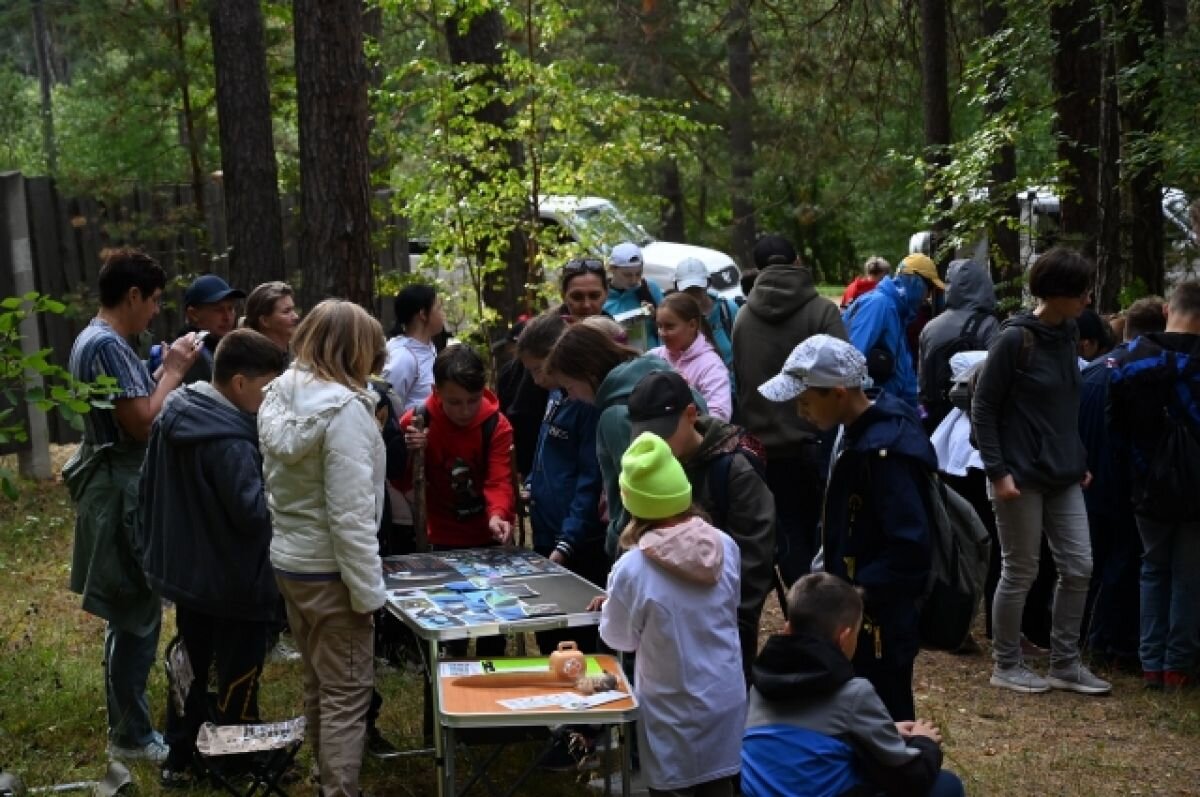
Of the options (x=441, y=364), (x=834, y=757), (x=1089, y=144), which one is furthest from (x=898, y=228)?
(x=834, y=757)

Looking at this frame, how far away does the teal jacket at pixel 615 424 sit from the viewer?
16.4 feet

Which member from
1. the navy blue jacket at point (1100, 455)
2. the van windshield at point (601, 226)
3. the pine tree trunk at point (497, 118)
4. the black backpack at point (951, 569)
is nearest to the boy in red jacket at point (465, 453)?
the black backpack at point (951, 569)

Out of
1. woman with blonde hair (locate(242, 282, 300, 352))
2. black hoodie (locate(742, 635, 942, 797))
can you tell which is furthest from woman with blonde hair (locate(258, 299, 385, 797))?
woman with blonde hair (locate(242, 282, 300, 352))

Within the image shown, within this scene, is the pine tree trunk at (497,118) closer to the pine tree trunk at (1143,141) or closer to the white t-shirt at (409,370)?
the white t-shirt at (409,370)

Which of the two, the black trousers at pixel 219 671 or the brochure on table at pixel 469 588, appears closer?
the brochure on table at pixel 469 588

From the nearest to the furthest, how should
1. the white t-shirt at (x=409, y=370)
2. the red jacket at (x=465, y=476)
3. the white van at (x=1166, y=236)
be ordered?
the red jacket at (x=465, y=476) → the white t-shirt at (x=409, y=370) → the white van at (x=1166, y=236)

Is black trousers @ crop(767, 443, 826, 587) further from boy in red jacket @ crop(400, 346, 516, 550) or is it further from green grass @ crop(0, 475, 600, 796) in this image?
green grass @ crop(0, 475, 600, 796)

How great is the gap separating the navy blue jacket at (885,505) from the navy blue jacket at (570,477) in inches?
50.8

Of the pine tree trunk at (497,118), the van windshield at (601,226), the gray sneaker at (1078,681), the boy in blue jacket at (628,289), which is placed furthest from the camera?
the van windshield at (601,226)

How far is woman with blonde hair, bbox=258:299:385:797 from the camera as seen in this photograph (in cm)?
466

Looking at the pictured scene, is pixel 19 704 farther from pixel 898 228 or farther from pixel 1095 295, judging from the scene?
pixel 898 228

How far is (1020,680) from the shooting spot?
6895 millimetres

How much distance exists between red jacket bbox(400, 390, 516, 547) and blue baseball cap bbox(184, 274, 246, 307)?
1.13 metres

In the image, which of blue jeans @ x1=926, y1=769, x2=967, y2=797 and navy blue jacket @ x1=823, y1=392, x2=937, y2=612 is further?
navy blue jacket @ x1=823, y1=392, x2=937, y2=612
